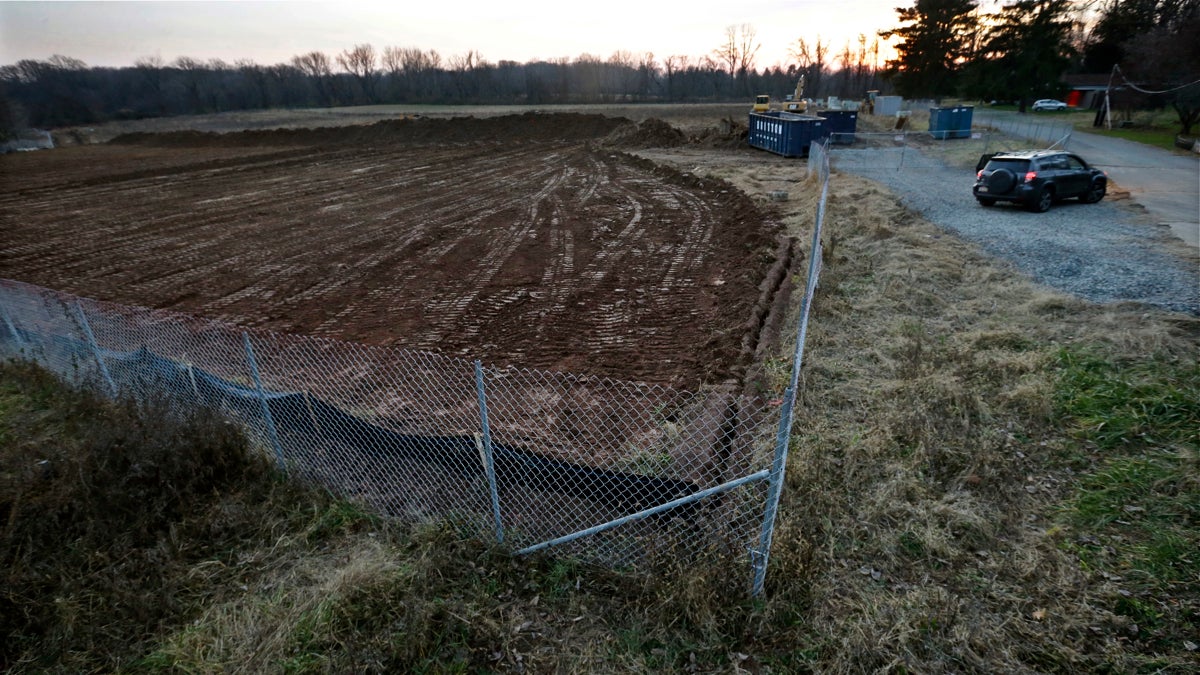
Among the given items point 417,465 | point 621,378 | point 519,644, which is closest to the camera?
point 519,644

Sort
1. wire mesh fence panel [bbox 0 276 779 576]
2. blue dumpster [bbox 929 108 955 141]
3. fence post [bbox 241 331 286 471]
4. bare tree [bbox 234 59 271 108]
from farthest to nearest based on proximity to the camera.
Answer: bare tree [bbox 234 59 271 108] < blue dumpster [bbox 929 108 955 141] < fence post [bbox 241 331 286 471] < wire mesh fence panel [bbox 0 276 779 576]

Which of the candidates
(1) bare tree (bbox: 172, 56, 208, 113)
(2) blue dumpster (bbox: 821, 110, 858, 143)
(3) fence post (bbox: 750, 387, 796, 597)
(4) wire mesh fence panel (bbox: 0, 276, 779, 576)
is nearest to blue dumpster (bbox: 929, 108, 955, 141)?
(2) blue dumpster (bbox: 821, 110, 858, 143)

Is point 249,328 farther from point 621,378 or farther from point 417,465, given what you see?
point 621,378

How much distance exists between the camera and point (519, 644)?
4.06 meters

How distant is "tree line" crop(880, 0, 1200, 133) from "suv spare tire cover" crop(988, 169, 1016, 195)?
20.1 m

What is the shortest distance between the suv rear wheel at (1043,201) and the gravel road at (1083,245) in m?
0.22

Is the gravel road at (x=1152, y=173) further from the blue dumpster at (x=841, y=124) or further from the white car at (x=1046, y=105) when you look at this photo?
the white car at (x=1046, y=105)

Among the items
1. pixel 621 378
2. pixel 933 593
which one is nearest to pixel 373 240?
pixel 621 378

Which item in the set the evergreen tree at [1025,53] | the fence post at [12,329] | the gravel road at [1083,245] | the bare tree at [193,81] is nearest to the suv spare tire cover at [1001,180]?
the gravel road at [1083,245]

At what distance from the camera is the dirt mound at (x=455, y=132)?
1593 inches

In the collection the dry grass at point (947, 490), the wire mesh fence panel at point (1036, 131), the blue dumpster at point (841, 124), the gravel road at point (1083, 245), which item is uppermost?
the blue dumpster at point (841, 124)

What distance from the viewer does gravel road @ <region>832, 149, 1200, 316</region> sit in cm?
999

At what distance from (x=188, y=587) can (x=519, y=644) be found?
264 cm

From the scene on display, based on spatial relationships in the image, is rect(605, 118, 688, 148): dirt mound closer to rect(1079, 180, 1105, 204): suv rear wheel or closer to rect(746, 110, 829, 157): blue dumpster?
rect(746, 110, 829, 157): blue dumpster
